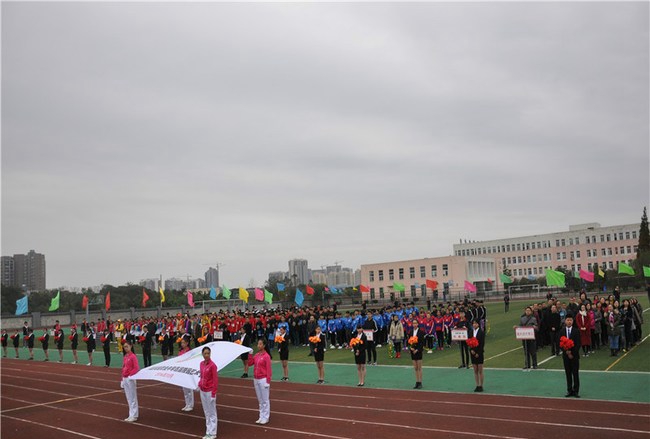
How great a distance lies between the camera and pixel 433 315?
21.6 m

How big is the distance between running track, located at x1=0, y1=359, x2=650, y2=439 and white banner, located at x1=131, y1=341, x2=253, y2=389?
116 centimetres

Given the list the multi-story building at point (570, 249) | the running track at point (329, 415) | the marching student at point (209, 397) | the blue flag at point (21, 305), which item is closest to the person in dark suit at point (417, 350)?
the running track at point (329, 415)

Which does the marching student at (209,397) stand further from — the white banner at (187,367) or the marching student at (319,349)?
the marching student at (319,349)

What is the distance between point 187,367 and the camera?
40.1ft

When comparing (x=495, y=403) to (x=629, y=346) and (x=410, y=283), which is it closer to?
(x=629, y=346)

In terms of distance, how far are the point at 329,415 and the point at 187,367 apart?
3.59m

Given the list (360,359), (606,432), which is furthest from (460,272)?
(606,432)

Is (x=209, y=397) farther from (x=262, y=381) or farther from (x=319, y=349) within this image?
(x=319, y=349)

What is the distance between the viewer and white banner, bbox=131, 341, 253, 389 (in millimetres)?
11867

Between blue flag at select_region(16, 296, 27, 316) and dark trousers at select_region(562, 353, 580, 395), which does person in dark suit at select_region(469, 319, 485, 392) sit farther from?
blue flag at select_region(16, 296, 27, 316)

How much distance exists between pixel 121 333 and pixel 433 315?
17.0 metres

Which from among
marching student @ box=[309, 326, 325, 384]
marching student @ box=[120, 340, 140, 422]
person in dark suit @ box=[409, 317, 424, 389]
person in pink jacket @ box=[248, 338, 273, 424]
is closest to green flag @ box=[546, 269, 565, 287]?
person in dark suit @ box=[409, 317, 424, 389]

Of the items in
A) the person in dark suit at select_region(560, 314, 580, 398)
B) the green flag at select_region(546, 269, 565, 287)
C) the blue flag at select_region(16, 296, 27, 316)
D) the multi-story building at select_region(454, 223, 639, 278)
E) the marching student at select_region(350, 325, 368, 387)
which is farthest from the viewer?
the multi-story building at select_region(454, 223, 639, 278)

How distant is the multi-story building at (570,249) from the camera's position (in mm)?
94312
